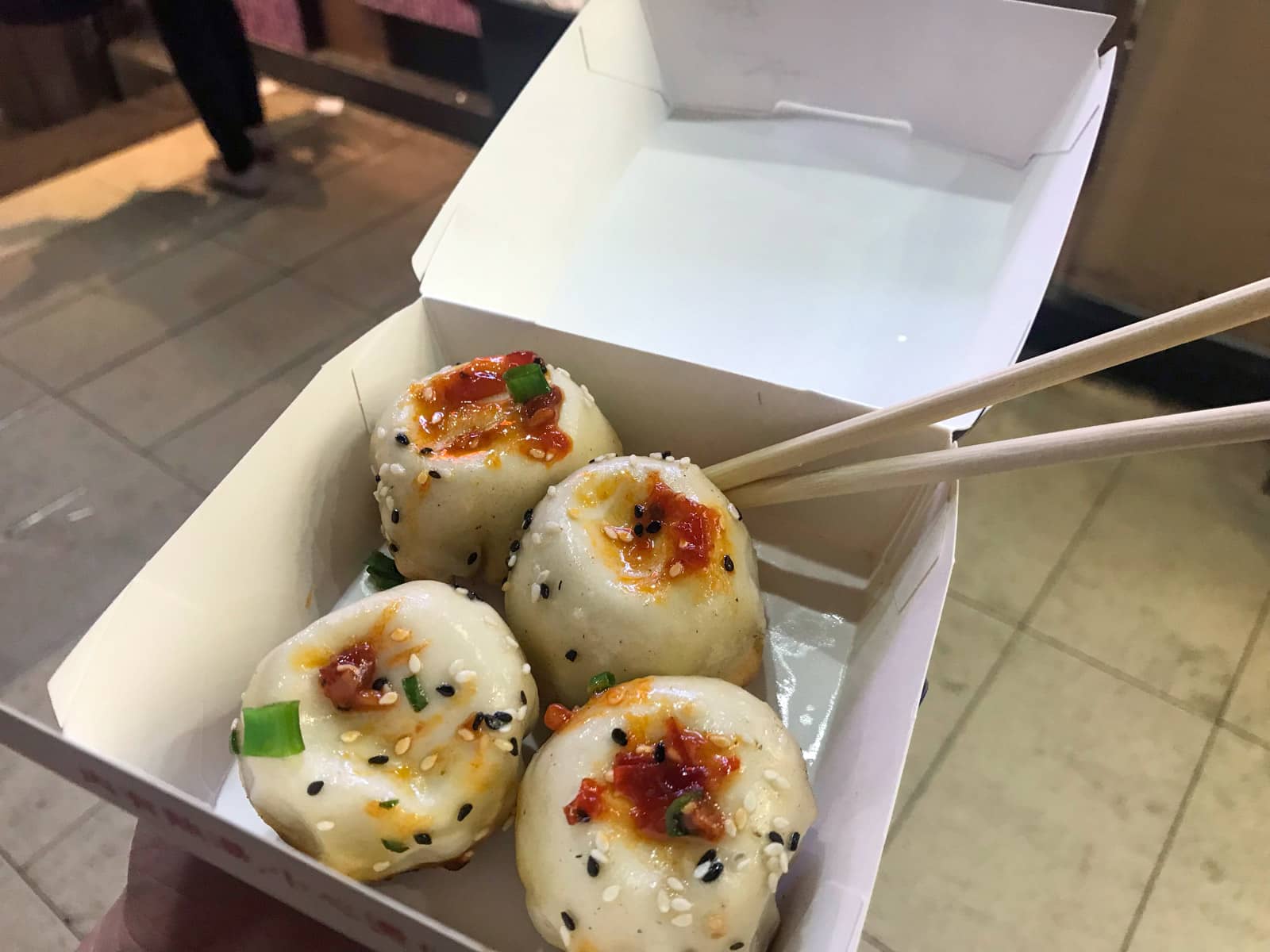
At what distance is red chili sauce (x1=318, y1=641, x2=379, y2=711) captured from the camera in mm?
845

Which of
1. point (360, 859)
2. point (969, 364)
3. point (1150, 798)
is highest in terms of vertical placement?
point (969, 364)

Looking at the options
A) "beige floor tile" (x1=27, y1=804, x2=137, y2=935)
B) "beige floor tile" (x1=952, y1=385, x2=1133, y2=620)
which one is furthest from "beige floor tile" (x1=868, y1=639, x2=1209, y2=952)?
"beige floor tile" (x1=27, y1=804, x2=137, y2=935)

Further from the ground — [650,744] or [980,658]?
[650,744]

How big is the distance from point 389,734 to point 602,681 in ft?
0.69

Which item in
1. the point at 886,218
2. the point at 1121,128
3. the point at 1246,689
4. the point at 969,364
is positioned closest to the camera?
the point at 969,364

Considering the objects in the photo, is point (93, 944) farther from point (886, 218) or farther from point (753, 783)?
point (886, 218)

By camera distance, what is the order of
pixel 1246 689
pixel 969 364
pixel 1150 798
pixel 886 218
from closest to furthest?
1. pixel 969 364
2. pixel 886 218
3. pixel 1150 798
4. pixel 1246 689

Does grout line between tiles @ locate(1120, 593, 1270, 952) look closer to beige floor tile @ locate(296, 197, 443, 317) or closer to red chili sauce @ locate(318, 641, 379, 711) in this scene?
red chili sauce @ locate(318, 641, 379, 711)

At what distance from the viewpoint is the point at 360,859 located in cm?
81

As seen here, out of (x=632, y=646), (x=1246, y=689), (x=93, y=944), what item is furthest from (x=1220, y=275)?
(x=93, y=944)

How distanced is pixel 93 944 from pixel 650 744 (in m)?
0.65

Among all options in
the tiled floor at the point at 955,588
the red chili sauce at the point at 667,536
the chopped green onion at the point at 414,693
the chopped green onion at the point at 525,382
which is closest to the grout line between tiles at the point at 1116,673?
the tiled floor at the point at 955,588

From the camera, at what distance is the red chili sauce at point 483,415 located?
3.39ft

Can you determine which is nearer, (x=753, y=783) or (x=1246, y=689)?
(x=753, y=783)
